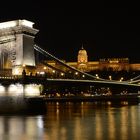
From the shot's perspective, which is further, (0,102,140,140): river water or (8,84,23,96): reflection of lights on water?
(8,84,23,96): reflection of lights on water

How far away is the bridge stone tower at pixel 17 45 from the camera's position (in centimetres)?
4550

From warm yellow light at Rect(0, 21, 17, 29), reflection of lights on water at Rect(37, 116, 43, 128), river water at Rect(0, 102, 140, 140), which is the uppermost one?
warm yellow light at Rect(0, 21, 17, 29)

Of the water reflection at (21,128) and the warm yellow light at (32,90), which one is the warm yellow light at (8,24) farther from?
the water reflection at (21,128)

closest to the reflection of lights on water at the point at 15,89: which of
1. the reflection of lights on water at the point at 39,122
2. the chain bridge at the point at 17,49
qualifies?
the chain bridge at the point at 17,49

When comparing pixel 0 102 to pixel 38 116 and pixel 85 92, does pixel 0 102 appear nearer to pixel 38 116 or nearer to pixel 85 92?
pixel 38 116

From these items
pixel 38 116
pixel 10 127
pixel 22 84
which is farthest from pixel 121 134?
pixel 22 84

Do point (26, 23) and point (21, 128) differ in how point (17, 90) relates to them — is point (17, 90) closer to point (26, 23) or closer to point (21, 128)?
point (26, 23)

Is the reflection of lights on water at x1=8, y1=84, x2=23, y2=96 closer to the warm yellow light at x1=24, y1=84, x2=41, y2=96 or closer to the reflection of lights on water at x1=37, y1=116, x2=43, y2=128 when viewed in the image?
the warm yellow light at x1=24, y1=84, x2=41, y2=96

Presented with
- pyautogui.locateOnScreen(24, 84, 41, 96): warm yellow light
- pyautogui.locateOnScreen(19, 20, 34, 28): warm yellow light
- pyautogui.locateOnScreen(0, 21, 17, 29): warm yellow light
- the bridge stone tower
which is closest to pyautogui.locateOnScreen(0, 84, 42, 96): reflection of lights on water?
pyautogui.locateOnScreen(24, 84, 41, 96): warm yellow light

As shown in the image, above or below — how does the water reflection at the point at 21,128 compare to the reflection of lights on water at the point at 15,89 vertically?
below

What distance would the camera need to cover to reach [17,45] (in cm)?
4594

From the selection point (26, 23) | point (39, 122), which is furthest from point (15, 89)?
point (39, 122)

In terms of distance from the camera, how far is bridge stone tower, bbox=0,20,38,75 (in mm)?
45500

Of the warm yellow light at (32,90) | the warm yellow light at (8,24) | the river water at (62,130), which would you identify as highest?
the warm yellow light at (8,24)
